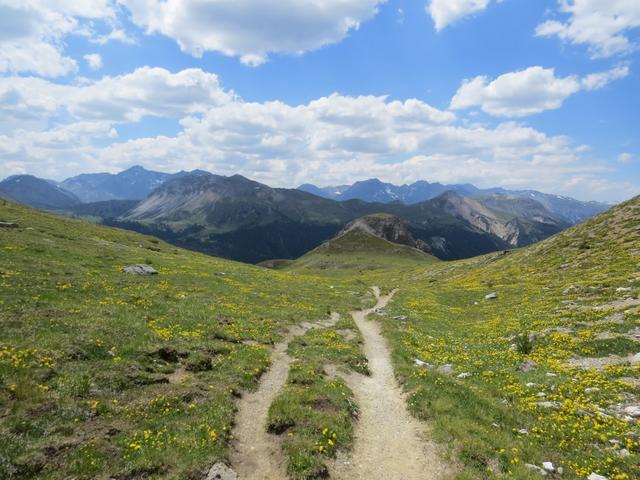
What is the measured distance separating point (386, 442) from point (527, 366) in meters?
12.2

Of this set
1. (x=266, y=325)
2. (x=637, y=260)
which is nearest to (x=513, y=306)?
(x=637, y=260)

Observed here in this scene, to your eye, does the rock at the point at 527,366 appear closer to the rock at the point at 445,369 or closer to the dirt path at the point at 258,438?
the rock at the point at 445,369

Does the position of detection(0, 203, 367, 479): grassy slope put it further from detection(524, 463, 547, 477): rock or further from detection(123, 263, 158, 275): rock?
detection(524, 463, 547, 477): rock

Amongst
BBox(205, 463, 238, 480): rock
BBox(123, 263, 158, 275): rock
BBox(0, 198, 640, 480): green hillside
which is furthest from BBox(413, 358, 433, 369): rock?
BBox(123, 263, 158, 275): rock

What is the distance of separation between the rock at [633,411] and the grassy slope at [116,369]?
12.2 meters

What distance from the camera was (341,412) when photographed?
675 inches

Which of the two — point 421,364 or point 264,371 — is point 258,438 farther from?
point 421,364

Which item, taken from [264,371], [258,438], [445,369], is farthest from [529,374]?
[258,438]

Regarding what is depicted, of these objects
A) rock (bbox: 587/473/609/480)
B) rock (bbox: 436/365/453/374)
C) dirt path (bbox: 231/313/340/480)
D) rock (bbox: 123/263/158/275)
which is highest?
rock (bbox: 123/263/158/275)

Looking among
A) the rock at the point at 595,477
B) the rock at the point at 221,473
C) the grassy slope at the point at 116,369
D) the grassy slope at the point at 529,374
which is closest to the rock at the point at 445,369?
the grassy slope at the point at 529,374

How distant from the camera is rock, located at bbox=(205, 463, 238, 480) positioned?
1237cm

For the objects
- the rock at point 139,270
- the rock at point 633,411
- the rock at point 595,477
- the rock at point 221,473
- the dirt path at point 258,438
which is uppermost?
the rock at point 139,270

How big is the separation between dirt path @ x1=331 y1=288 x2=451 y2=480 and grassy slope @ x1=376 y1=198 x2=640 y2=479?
0.84 metres

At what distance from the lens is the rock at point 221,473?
12.4 meters
